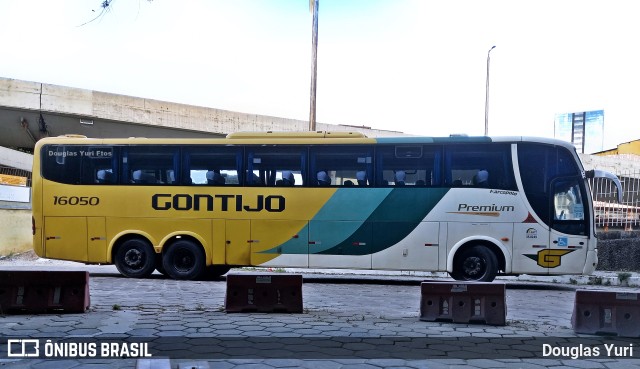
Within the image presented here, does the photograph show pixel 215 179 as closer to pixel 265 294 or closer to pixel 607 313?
pixel 265 294

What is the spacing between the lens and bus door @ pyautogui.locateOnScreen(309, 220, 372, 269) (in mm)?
12297

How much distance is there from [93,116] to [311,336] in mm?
22282

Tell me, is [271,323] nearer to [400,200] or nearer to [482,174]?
[400,200]

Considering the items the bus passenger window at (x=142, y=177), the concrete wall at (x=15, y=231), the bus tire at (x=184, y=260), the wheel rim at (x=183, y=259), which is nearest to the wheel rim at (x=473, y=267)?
the bus tire at (x=184, y=260)

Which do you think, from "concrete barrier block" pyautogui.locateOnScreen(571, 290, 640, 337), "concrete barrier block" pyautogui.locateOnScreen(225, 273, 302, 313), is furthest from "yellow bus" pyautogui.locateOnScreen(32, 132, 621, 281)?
"concrete barrier block" pyautogui.locateOnScreen(571, 290, 640, 337)

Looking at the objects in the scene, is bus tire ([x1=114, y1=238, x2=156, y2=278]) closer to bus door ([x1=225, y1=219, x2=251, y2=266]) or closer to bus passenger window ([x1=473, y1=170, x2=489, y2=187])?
bus door ([x1=225, y1=219, x2=251, y2=266])

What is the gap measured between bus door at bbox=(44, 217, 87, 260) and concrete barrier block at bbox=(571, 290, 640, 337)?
10239 millimetres

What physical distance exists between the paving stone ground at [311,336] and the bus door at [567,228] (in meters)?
2.21

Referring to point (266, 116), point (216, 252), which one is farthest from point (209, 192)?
point (266, 116)

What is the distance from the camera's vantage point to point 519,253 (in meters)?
11.9

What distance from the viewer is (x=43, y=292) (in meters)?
7.61

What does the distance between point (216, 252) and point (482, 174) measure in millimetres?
5942

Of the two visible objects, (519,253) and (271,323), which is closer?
(271,323)

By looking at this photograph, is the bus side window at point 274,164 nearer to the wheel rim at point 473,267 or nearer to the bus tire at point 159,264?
the bus tire at point 159,264
